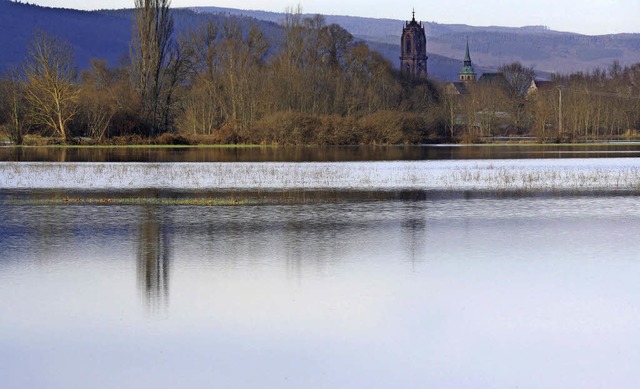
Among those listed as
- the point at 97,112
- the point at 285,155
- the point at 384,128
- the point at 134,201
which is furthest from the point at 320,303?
the point at 97,112

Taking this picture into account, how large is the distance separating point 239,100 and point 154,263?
5613 centimetres

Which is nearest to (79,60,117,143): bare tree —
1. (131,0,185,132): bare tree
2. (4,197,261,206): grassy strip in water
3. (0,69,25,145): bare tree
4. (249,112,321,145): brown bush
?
(131,0,185,132): bare tree

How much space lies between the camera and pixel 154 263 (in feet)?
43.2

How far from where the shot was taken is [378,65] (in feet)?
295

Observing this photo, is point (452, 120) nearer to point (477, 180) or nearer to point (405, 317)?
point (477, 180)

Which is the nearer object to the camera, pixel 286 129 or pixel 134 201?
pixel 134 201

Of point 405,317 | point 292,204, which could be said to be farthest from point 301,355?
point 292,204

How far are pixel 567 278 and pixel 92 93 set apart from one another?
60.4 meters

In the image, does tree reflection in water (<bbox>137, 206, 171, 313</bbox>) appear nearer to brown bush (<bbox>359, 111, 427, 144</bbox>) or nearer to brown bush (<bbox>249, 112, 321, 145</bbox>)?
brown bush (<bbox>249, 112, 321, 145</bbox>)

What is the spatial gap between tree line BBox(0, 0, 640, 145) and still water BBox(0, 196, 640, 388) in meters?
47.8

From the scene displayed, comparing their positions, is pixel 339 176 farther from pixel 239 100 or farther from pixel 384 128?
pixel 239 100

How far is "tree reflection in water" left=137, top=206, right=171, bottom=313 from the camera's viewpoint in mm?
10867

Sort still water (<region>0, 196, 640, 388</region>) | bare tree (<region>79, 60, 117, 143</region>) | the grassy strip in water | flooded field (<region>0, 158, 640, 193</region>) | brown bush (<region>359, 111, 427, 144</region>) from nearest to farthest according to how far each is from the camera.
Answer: still water (<region>0, 196, 640, 388</region>), the grassy strip in water, flooded field (<region>0, 158, 640, 193</region>), bare tree (<region>79, 60, 117, 143</region>), brown bush (<region>359, 111, 427, 144</region>)

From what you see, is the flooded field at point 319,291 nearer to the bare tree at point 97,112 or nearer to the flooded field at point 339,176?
the flooded field at point 339,176
